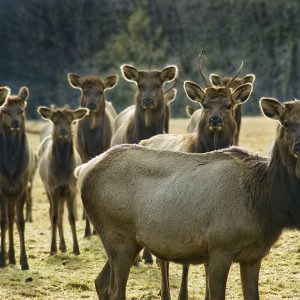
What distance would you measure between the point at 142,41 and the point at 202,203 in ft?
141

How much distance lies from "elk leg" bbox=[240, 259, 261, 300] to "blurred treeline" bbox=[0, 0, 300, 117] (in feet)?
127

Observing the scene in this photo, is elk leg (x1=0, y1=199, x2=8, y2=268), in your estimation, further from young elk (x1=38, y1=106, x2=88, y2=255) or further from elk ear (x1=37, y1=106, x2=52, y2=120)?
elk ear (x1=37, y1=106, x2=52, y2=120)

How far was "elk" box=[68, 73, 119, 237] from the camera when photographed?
49.1ft

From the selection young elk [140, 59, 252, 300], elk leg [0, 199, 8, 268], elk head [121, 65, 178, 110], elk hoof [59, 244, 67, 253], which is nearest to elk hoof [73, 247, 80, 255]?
elk hoof [59, 244, 67, 253]

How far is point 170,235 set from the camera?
7289mm

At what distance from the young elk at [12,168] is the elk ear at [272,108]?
521cm

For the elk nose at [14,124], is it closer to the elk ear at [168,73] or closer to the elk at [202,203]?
the elk ear at [168,73]

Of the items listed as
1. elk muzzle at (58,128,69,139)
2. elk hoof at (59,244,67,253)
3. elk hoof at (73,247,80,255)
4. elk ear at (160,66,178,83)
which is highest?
elk ear at (160,66,178,83)

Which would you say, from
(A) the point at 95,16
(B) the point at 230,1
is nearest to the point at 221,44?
(B) the point at 230,1

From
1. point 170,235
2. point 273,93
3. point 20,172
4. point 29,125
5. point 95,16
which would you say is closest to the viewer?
point 170,235

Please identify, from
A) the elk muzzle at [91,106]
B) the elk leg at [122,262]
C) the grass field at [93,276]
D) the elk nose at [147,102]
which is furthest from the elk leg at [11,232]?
the elk leg at [122,262]

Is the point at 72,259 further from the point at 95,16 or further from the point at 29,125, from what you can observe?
the point at 95,16

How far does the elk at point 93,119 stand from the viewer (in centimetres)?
1496

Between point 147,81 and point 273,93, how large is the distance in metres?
34.4
